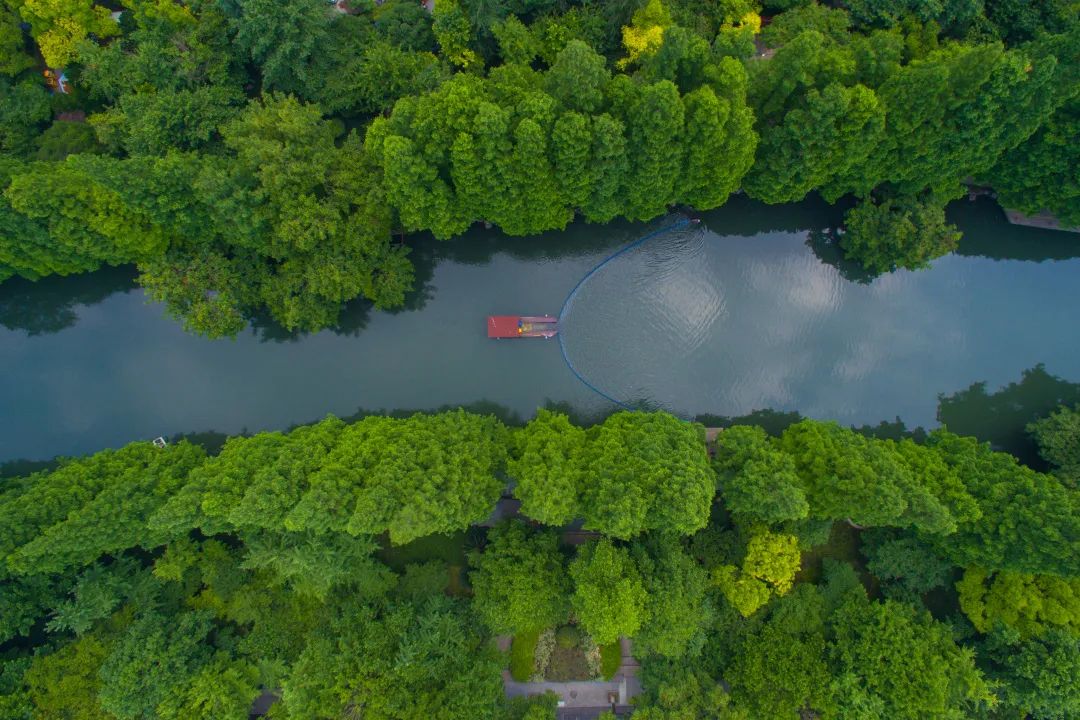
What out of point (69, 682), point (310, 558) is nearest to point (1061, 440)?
point (310, 558)

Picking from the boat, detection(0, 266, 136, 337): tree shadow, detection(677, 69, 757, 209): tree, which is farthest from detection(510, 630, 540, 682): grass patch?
detection(0, 266, 136, 337): tree shadow

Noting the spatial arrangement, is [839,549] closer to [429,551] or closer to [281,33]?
[429,551]

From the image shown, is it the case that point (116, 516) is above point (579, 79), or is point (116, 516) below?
below

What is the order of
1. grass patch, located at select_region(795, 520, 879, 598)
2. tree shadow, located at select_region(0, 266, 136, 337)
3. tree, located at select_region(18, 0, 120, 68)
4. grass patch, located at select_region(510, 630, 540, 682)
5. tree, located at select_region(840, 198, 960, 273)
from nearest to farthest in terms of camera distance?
tree, located at select_region(18, 0, 120, 68), tree, located at select_region(840, 198, 960, 273), grass patch, located at select_region(510, 630, 540, 682), grass patch, located at select_region(795, 520, 879, 598), tree shadow, located at select_region(0, 266, 136, 337)

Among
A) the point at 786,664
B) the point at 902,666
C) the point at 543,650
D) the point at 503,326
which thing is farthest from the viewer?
the point at 503,326

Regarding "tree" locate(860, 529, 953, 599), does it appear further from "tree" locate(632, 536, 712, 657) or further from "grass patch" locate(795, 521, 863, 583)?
"tree" locate(632, 536, 712, 657)

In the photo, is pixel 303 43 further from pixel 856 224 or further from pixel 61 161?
pixel 856 224

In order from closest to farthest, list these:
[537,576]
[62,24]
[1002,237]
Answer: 1. [537,576]
2. [62,24]
3. [1002,237]
